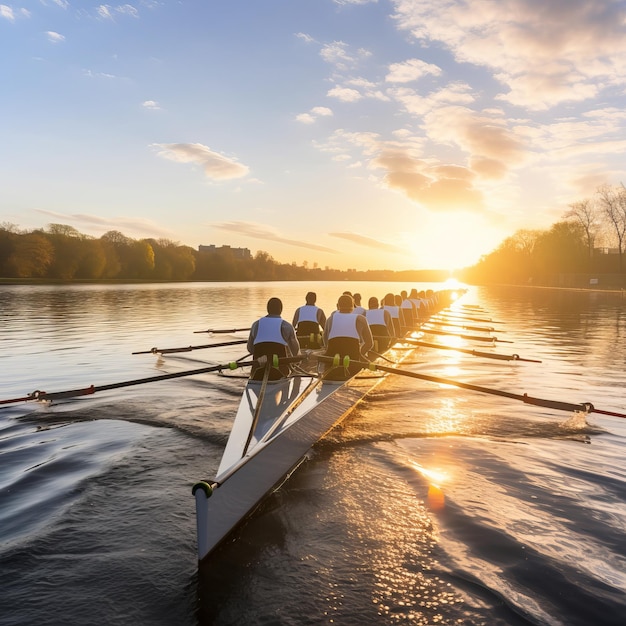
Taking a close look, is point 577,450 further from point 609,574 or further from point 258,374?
point 258,374

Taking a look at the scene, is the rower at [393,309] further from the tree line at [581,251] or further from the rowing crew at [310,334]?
the tree line at [581,251]

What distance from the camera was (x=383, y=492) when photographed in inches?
223

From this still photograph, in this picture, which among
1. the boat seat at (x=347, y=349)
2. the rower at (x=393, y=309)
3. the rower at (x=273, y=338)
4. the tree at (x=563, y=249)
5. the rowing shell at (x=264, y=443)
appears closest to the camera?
the rowing shell at (x=264, y=443)

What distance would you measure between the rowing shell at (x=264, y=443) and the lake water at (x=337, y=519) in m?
0.30

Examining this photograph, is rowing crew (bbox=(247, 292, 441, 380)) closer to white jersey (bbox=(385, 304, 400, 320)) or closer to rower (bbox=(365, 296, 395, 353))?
rower (bbox=(365, 296, 395, 353))

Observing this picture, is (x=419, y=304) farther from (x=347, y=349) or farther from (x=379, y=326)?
(x=347, y=349)

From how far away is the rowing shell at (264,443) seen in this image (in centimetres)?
397

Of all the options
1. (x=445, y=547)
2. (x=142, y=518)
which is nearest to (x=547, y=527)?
(x=445, y=547)

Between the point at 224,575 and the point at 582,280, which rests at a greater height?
the point at 582,280

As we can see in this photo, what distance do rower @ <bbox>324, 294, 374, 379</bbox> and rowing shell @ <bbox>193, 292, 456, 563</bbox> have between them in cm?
58

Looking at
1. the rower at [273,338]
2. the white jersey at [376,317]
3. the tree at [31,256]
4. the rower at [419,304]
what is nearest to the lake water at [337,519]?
the rower at [273,338]

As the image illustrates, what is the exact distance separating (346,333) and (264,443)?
4.50m

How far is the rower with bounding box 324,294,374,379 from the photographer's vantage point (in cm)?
923

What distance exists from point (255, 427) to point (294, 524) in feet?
3.84
